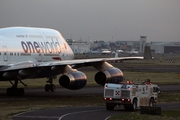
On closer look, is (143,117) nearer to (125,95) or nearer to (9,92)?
(125,95)

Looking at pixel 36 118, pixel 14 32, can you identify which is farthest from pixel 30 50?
pixel 36 118

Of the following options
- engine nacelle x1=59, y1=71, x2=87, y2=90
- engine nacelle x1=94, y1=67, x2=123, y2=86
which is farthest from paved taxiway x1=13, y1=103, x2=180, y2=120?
engine nacelle x1=94, y1=67, x2=123, y2=86

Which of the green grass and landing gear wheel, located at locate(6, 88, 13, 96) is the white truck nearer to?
the green grass

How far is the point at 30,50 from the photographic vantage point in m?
46.0

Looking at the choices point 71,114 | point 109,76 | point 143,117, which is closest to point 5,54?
point 109,76

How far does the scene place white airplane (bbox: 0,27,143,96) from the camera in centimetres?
4206

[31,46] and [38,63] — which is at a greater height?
[31,46]

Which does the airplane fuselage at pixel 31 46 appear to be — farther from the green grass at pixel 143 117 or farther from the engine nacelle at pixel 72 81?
the green grass at pixel 143 117

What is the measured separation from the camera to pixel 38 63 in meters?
42.1

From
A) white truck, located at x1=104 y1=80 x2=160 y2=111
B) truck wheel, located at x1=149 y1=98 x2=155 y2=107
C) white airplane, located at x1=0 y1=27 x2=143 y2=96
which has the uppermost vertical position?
white airplane, located at x1=0 y1=27 x2=143 y2=96

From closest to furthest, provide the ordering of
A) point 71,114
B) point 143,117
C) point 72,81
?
point 143,117
point 71,114
point 72,81

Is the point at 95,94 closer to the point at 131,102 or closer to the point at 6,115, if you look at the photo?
the point at 131,102

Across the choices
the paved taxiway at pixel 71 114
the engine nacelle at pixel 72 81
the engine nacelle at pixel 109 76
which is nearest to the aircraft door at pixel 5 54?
the engine nacelle at pixel 72 81

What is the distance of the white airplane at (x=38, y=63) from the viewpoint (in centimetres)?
4206
